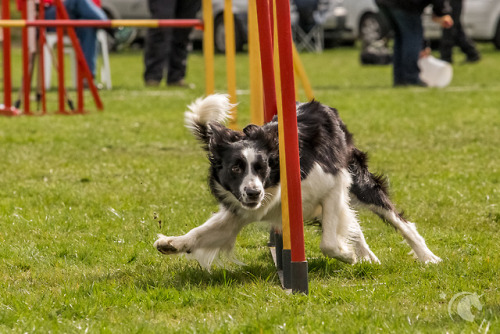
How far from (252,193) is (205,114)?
29.1 inches

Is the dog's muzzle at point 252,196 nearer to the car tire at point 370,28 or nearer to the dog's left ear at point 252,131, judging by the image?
the dog's left ear at point 252,131

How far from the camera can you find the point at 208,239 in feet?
15.1

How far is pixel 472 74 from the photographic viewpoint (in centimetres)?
1700

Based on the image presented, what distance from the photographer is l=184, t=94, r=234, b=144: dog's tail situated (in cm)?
471

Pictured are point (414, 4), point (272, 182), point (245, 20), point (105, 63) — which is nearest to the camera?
point (272, 182)

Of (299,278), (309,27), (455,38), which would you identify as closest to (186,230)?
(299,278)

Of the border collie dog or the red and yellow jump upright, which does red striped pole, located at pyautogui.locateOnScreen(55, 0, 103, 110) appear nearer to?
the border collie dog

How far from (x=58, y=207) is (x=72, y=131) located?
367 centimetres

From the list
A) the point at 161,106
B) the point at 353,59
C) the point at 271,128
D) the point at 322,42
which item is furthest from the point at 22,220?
the point at 322,42

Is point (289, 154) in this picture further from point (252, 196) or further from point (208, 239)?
point (208, 239)

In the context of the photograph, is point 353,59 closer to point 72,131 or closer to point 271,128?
point 72,131

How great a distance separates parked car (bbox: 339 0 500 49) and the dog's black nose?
1763 centimetres

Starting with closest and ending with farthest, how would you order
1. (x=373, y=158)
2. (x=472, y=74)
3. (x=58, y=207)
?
(x=58, y=207) < (x=373, y=158) < (x=472, y=74)

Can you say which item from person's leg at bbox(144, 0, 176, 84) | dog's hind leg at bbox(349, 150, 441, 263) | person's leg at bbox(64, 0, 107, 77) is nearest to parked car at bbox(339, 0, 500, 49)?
person's leg at bbox(144, 0, 176, 84)
